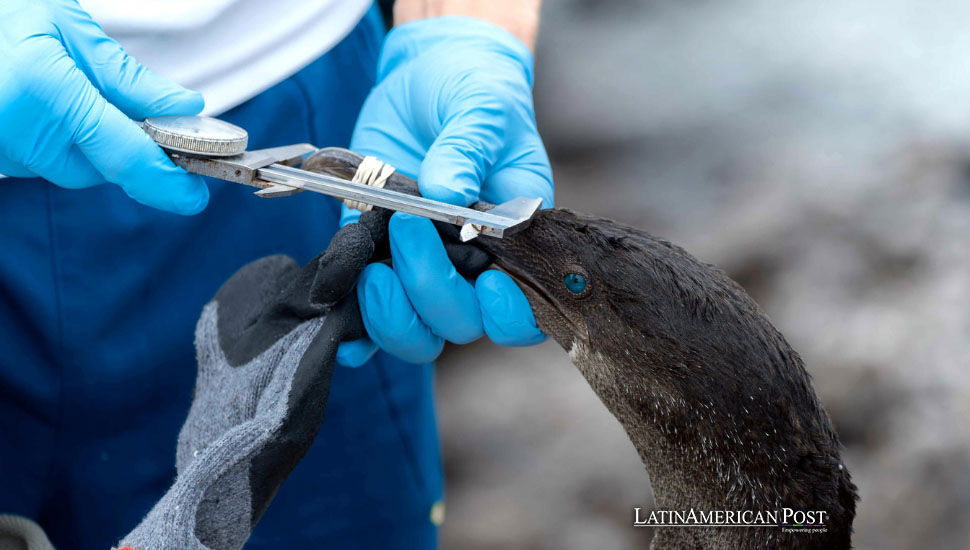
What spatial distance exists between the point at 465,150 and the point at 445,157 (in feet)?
0.24

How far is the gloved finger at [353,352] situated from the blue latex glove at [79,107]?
406 mm

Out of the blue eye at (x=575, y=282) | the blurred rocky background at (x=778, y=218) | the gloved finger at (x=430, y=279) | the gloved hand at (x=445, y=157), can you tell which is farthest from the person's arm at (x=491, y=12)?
the blurred rocky background at (x=778, y=218)

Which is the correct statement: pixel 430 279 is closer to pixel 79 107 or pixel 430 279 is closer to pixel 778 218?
pixel 79 107

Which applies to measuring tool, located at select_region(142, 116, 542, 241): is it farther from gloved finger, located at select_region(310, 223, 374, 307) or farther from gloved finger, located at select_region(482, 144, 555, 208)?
gloved finger, located at select_region(482, 144, 555, 208)

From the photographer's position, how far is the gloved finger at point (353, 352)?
167cm

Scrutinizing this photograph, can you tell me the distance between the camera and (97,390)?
5.95 feet

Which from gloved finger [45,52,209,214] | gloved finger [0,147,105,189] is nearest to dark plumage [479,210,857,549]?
gloved finger [45,52,209,214]

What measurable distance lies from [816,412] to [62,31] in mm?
1539

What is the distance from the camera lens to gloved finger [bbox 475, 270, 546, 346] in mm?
1615

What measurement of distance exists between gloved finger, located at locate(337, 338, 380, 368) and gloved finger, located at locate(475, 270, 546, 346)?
269mm

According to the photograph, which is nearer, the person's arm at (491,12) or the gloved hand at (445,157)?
the gloved hand at (445,157)

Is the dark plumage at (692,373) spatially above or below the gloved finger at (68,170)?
below

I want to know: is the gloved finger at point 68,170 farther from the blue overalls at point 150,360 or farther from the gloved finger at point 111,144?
the blue overalls at point 150,360

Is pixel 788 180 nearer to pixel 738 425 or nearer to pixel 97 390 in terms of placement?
pixel 738 425
